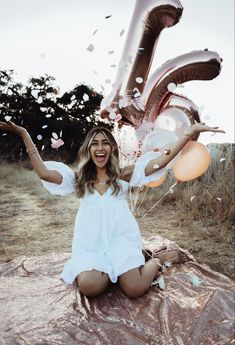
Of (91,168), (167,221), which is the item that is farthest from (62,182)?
(167,221)

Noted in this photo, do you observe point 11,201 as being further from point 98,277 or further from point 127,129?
point 98,277

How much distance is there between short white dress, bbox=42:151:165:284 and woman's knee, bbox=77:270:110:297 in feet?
0.17

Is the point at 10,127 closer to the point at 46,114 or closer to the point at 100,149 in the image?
the point at 100,149

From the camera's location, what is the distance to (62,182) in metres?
2.39

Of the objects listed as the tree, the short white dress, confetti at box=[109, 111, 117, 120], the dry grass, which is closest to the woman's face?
the short white dress

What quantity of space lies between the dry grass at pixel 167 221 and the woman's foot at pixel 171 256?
546 millimetres

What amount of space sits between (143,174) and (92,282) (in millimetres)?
772

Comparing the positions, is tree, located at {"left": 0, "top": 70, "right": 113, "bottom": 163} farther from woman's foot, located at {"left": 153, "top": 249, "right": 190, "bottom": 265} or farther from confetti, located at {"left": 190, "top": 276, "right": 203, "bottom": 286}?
confetti, located at {"left": 190, "top": 276, "right": 203, "bottom": 286}

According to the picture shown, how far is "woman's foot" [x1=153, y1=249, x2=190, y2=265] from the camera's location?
2693mm

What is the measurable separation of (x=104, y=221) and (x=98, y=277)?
0.36 meters

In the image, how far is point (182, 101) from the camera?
2.90m

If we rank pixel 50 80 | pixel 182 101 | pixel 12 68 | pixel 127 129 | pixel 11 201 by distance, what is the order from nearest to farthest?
pixel 182 101 → pixel 127 129 → pixel 11 201 → pixel 12 68 → pixel 50 80

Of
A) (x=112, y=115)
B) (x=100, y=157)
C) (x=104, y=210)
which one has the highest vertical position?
(x=112, y=115)

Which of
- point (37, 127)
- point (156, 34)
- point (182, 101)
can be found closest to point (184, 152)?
point (182, 101)
